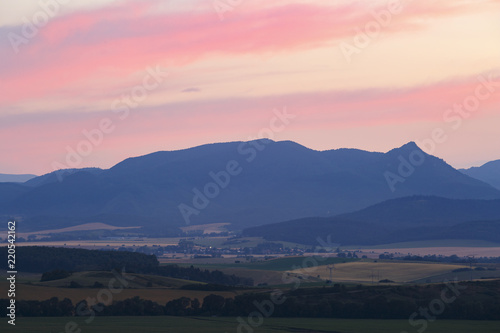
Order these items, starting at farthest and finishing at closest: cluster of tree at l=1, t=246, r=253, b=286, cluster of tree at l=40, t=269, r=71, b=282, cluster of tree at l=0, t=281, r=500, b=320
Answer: cluster of tree at l=1, t=246, r=253, b=286 < cluster of tree at l=40, t=269, r=71, b=282 < cluster of tree at l=0, t=281, r=500, b=320

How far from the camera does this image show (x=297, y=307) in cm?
10475

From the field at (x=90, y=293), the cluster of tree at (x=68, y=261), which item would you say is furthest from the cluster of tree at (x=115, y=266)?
the field at (x=90, y=293)

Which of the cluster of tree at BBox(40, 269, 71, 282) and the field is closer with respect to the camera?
the field

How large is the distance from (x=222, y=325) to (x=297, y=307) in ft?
50.9

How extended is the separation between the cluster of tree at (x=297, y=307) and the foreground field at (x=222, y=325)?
4.18 meters

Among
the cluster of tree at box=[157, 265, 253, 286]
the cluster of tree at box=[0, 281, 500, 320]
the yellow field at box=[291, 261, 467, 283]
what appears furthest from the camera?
the yellow field at box=[291, 261, 467, 283]

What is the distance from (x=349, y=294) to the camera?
4491 inches

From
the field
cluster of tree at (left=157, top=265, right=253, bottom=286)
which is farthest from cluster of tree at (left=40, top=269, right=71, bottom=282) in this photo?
cluster of tree at (left=157, top=265, right=253, bottom=286)

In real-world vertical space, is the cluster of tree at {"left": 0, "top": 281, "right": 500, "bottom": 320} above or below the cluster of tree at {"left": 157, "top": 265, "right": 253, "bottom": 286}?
below

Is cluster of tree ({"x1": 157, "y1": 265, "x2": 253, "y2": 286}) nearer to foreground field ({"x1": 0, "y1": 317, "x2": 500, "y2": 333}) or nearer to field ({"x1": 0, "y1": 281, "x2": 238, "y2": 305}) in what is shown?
field ({"x1": 0, "y1": 281, "x2": 238, "y2": 305})

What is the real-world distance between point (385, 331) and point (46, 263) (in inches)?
4649

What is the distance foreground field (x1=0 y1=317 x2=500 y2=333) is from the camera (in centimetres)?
8456

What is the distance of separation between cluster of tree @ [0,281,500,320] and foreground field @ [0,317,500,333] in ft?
13.7

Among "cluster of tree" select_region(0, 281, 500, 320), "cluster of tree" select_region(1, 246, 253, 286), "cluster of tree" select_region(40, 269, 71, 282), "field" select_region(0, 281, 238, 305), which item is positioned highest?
"cluster of tree" select_region(1, 246, 253, 286)
